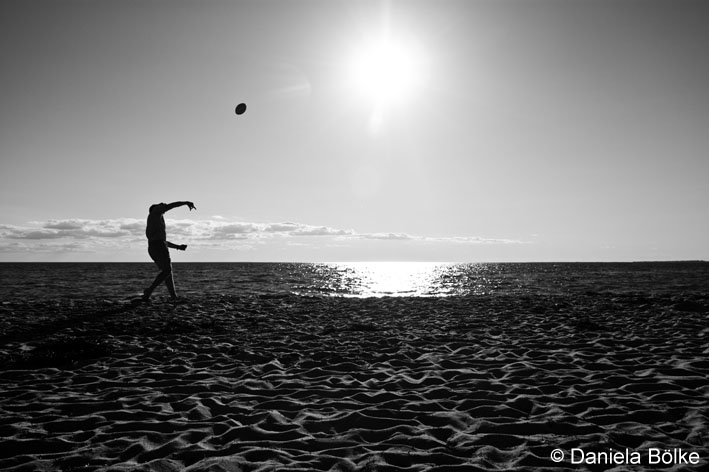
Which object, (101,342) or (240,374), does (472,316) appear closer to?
(240,374)

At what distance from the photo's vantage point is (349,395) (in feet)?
18.9

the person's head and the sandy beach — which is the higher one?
the person's head

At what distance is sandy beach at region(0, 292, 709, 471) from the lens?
3.96 m

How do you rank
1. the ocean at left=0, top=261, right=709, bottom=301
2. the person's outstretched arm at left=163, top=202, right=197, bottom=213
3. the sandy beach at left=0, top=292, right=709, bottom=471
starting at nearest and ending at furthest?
the sandy beach at left=0, top=292, right=709, bottom=471 < the person's outstretched arm at left=163, top=202, right=197, bottom=213 < the ocean at left=0, top=261, right=709, bottom=301

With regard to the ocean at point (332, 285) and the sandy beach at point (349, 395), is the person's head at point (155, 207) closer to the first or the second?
the sandy beach at point (349, 395)

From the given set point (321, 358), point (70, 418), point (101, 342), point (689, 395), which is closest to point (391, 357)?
point (321, 358)

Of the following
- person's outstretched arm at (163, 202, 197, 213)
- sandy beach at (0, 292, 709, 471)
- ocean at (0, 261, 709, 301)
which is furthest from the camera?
ocean at (0, 261, 709, 301)

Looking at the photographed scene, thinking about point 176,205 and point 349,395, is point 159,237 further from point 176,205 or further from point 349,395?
point 349,395

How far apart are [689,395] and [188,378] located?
23.3 ft

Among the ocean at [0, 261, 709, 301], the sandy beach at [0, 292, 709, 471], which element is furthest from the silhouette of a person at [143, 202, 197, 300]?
the ocean at [0, 261, 709, 301]

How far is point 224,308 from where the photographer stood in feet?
47.7

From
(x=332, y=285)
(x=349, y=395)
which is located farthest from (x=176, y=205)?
(x=332, y=285)

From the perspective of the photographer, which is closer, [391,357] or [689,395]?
[689,395]

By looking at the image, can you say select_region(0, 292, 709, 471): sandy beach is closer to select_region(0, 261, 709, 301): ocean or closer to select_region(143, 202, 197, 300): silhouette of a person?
select_region(143, 202, 197, 300): silhouette of a person
